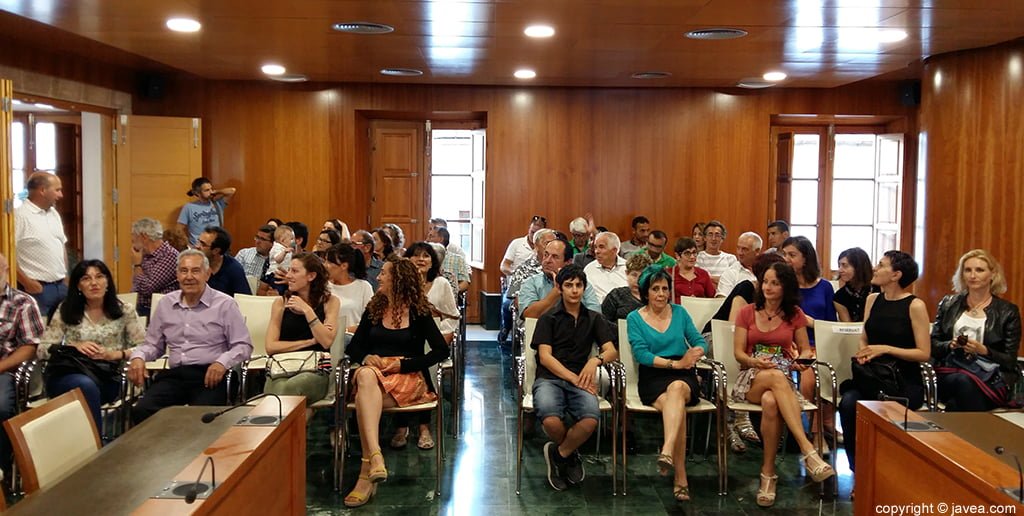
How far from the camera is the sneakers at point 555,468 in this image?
4.89 meters

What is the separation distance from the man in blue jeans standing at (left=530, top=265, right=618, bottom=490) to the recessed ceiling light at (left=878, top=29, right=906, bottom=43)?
10.6 ft

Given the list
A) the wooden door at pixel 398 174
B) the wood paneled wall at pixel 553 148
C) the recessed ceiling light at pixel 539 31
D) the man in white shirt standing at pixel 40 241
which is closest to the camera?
the recessed ceiling light at pixel 539 31

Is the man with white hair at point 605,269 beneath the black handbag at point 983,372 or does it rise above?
above

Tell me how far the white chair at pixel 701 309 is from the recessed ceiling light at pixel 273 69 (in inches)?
187

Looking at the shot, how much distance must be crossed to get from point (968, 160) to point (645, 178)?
3.55 meters

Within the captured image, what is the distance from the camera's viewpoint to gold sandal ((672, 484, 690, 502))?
4.70m

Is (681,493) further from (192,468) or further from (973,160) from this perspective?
(973,160)

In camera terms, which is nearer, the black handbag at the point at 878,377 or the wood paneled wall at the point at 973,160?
the black handbag at the point at 878,377

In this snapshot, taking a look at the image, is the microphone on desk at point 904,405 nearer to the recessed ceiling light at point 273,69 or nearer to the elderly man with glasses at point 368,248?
the elderly man with glasses at point 368,248

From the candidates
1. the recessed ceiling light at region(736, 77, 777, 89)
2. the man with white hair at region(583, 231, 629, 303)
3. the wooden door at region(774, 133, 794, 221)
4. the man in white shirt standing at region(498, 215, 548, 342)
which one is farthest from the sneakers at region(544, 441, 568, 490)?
the wooden door at region(774, 133, 794, 221)

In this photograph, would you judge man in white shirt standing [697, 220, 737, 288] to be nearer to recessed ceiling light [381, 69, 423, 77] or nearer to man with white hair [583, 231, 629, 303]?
man with white hair [583, 231, 629, 303]

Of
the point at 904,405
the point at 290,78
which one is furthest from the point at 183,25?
the point at 904,405

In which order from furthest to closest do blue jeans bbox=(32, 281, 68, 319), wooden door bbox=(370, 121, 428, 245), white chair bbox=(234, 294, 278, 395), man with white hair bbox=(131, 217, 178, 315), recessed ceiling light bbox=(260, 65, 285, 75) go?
wooden door bbox=(370, 121, 428, 245) < recessed ceiling light bbox=(260, 65, 285, 75) < blue jeans bbox=(32, 281, 68, 319) < man with white hair bbox=(131, 217, 178, 315) < white chair bbox=(234, 294, 278, 395)

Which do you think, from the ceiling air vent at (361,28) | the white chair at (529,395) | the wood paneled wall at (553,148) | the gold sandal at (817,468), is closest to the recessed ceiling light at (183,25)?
the ceiling air vent at (361,28)
